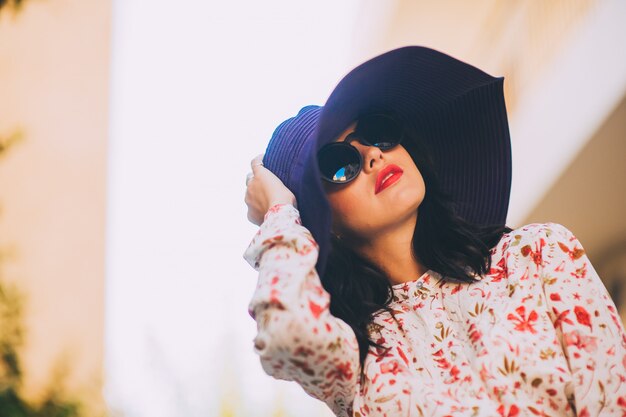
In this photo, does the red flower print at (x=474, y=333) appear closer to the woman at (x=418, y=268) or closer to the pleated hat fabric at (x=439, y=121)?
the woman at (x=418, y=268)

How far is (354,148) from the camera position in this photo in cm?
146

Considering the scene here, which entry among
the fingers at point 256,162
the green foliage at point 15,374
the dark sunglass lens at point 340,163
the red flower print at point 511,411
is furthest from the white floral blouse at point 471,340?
the green foliage at point 15,374

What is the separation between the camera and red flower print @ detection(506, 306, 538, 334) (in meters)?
1.23

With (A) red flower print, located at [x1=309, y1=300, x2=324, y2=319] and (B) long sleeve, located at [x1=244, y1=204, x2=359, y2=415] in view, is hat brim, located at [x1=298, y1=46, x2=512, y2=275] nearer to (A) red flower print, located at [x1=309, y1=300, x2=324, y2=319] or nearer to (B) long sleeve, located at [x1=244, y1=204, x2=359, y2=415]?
(B) long sleeve, located at [x1=244, y1=204, x2=359, y2=415]

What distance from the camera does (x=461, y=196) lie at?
63.4 inches

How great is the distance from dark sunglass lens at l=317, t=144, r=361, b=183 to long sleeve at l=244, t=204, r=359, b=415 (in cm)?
17

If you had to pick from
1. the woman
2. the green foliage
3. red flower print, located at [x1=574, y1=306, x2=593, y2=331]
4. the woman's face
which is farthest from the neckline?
the green foliage

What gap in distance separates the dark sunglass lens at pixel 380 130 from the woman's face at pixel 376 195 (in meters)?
0.02

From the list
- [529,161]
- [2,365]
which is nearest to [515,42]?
[529,161]

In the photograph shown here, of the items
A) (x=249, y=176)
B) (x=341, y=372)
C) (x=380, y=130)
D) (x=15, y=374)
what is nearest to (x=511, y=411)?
(x=341, y=372)

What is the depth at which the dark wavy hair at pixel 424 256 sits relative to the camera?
145 centimetres

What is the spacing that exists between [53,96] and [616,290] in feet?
13.6

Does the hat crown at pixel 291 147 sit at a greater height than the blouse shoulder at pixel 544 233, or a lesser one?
lesser

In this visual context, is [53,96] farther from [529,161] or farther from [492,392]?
[492,392]
